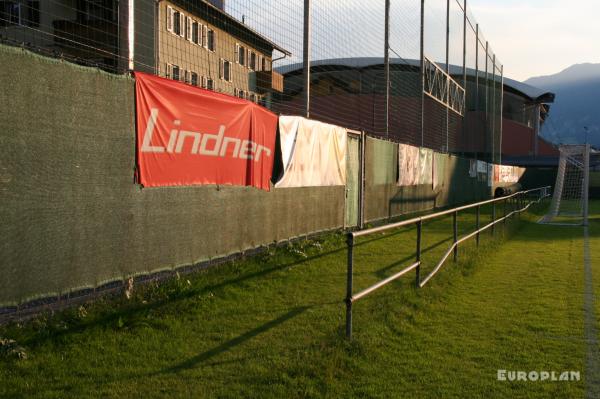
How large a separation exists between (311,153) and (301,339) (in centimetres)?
477

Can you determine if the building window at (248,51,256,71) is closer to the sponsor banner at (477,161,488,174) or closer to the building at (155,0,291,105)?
the building at (155,0,291,105)

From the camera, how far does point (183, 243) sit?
19.6 feet

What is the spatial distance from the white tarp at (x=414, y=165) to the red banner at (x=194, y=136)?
290 inches

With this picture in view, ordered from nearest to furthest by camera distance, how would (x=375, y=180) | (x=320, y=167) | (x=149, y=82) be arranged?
1. (x=149, y=82)
2. (x=320, y=167)
3. (x=375, y=180)

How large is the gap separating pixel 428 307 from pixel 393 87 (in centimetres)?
1194

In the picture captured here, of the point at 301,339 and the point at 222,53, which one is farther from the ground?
the point at 222,53

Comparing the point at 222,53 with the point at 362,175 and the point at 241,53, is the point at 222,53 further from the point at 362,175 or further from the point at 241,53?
the point at 362,175

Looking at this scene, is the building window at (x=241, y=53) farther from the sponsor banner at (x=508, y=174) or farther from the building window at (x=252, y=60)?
A: the sponsor banner at (x=508, y=174)

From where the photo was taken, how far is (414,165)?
15625mm

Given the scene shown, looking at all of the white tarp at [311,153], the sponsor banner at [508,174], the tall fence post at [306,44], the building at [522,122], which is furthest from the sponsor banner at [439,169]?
the building at [522,122]

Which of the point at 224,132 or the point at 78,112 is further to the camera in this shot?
the point at 224,132

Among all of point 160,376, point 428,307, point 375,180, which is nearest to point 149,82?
point 160,376

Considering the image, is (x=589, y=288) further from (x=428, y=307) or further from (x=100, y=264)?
(x=100, y=264)

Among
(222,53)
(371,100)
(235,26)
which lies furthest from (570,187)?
(235,26)
